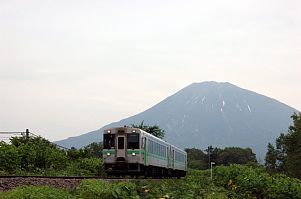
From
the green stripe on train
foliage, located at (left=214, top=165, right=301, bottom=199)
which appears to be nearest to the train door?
the green stripe on train

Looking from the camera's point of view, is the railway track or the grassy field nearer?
the grassy field

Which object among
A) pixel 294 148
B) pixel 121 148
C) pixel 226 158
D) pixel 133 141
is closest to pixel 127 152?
pixel 121 148

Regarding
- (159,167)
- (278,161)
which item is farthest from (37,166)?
(278,161)

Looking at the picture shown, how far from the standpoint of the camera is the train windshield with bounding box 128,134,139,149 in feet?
92.9

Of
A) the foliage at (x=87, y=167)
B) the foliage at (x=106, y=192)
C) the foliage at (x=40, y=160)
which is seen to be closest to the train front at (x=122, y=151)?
the foliage at (x=40, y=160)

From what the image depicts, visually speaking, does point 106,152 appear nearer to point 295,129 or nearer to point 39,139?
point 39,139

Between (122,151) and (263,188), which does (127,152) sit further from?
(263,188)

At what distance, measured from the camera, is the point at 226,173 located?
79.1 feet

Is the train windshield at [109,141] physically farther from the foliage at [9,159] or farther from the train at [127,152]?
the foliage at [9,159]

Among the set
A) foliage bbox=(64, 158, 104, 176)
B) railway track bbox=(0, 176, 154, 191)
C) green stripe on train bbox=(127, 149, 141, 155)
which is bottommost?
railway track bbox=(0, 176, 154, 191)

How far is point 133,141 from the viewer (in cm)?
2842

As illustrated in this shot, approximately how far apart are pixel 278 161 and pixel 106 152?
7237 cm

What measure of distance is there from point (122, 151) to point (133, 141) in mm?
929

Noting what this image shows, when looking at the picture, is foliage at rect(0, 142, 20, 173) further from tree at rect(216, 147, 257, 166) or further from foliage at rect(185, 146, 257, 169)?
tree at rect(216, 147, 257, 166)
